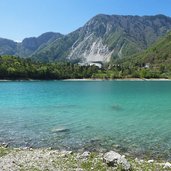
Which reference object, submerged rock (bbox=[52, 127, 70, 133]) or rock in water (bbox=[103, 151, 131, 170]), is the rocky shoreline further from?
submerged rock (bbox=[52, 127, 70, 133])

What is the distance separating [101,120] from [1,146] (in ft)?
69.9

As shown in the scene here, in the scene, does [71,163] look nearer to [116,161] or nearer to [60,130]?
[116,161]

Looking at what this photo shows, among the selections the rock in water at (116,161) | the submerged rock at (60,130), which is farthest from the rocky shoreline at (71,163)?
the submerged rock at (60,130)

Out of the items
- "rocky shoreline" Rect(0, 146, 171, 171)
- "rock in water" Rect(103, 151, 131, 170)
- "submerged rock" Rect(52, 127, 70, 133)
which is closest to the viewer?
"rock in water" Rect(103, 151, 131, 170)

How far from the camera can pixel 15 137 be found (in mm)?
34719

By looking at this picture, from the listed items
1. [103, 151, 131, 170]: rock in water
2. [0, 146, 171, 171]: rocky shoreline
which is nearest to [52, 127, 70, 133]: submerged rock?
[0, 146, 171, 171]: rocky shoreline

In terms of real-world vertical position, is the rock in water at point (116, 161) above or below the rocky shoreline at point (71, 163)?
above

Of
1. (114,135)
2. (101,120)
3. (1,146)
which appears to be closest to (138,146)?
(114,135)

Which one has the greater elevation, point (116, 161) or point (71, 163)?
point (116, 161)

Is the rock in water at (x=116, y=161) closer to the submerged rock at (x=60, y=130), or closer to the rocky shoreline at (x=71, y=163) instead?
the rocky shoreline at (x=71, y=163)

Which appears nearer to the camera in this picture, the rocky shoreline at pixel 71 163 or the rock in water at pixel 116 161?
the rock in water at pixel 116 161

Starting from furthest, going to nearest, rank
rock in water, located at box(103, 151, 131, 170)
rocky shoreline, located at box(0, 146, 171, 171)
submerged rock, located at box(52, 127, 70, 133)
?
submerged rock, located at box(52, 127, 70, 133) → rocky shoreline, located at box(0, 146, 171, 171) → rock in water, located at box(103, 151, 131, 170)

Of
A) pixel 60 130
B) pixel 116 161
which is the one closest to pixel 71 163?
pixel 116 161

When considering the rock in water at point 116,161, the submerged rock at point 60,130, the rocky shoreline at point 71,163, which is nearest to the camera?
the rock in water at point 116,161
